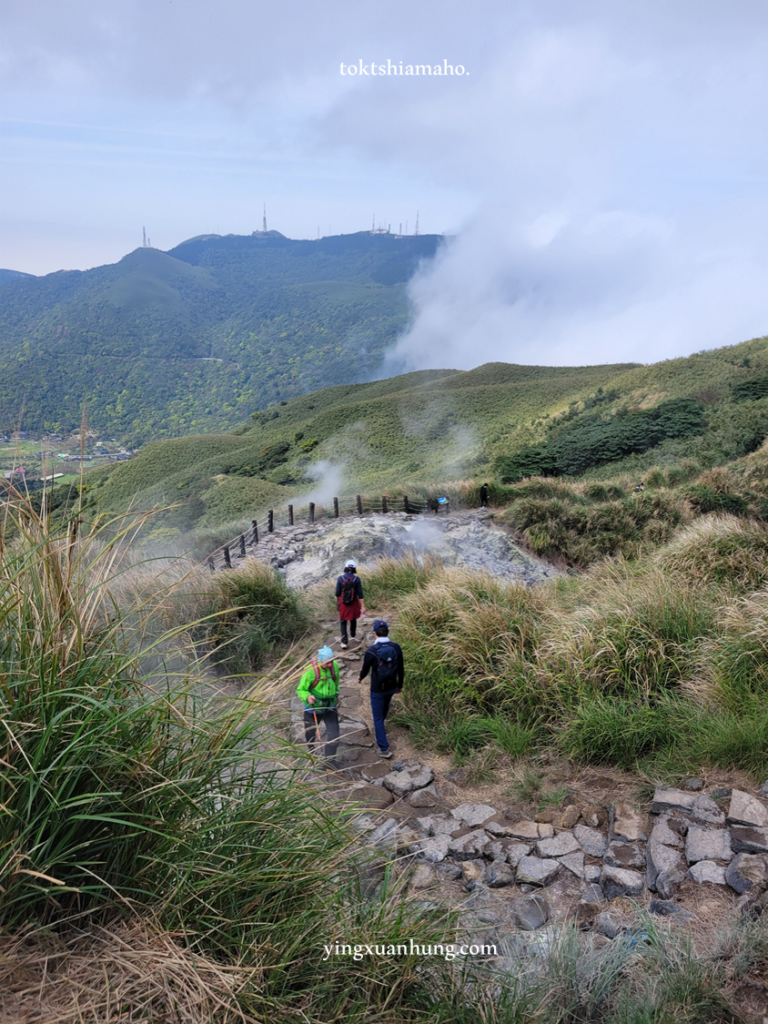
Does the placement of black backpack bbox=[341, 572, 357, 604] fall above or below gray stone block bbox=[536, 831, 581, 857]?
above

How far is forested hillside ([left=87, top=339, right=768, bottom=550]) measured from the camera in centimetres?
3030

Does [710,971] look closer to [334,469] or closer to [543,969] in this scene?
[543,969]

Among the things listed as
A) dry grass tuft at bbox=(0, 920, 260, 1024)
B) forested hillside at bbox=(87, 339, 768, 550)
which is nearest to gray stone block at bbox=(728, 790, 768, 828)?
dry grass tuft at bbox=(0, 920, 260, 1024)

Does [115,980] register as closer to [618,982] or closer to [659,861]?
[618,982]

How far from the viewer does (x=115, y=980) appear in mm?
1479

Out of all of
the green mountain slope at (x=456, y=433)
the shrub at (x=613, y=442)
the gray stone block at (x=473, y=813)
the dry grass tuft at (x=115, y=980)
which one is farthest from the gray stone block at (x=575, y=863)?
the shrub at (x=613, y=442)

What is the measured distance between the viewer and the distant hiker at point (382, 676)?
5.38m

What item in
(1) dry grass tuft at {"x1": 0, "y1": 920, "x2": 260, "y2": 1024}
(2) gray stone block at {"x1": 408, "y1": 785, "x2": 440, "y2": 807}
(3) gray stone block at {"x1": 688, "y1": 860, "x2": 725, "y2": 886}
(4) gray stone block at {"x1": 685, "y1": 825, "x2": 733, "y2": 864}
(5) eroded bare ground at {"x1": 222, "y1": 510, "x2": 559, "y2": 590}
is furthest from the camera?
(5) eroded bare ground at {"x1": 222, "y1": 510, "x2": 559, "y2": 590}

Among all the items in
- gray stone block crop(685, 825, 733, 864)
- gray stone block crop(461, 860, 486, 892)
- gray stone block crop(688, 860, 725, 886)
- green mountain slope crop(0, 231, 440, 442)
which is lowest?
gray stone block crop(461, 860, 486, 892)

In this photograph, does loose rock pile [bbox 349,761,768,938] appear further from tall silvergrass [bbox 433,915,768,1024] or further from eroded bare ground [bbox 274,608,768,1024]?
tall silvergrass [bbox 433,915,768,1024]

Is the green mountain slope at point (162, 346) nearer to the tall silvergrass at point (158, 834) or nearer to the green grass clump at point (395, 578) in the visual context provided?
the green grass clump at point (395, 578)

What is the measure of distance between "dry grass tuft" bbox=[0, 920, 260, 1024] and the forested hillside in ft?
50.1

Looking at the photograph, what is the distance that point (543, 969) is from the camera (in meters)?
2.40

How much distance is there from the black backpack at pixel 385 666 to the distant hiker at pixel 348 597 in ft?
7.34
